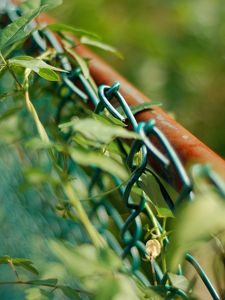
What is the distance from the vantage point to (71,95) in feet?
3.83

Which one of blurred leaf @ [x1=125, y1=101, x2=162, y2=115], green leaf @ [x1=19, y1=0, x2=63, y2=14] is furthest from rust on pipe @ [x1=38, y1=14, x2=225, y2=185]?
green leaf @ [x1=19, y1=0, x2=63, y2=14]

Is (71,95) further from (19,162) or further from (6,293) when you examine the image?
(6,293)

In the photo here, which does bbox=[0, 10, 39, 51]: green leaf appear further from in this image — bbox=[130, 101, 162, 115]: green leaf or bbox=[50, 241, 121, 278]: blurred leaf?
bbox=[50, 241, 121, 278]: blurred leaf

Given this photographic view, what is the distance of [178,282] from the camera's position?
0.76m

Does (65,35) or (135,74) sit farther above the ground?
(65,35)

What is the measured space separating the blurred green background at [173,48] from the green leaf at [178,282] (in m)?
1.29

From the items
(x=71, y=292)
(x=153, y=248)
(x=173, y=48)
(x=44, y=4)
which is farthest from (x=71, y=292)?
(x=173, y=48)

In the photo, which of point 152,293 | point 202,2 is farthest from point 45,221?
point 202,2

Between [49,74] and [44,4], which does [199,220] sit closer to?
[49,74]

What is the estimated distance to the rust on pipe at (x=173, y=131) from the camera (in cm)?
77

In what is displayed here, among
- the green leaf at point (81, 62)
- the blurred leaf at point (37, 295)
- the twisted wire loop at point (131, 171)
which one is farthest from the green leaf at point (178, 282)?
the green leaf at point (81, 62)

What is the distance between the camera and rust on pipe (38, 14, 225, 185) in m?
0.77

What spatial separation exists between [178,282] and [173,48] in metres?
1.55

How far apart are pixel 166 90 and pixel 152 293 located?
57.9 inches
